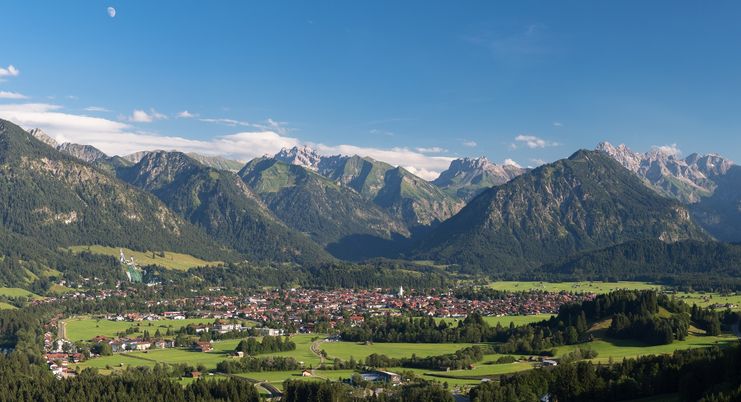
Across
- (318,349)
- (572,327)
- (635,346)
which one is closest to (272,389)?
(318,349)

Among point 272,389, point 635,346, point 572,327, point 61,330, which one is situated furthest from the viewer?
point 61,330

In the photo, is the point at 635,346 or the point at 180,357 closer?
the point at 635,346

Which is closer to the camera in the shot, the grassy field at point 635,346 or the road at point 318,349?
the grassy field at point 635,346

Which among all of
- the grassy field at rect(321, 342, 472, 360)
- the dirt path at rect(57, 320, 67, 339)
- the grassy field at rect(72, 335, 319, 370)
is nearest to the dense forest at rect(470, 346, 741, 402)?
the grassy field at rect(321, 342, 472, 360)

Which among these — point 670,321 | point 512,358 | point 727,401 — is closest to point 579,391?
point 727,401

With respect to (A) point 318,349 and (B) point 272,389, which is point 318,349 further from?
(B) point 272,389

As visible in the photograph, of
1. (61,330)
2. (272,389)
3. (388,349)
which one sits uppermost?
(388,349)

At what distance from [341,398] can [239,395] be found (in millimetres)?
14527

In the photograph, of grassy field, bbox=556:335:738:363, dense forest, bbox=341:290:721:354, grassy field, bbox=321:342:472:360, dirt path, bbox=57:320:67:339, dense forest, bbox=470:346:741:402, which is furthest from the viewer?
dirt path, bbox=57:320:67:339

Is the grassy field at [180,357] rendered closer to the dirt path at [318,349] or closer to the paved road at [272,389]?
the dirt path at [318,349]

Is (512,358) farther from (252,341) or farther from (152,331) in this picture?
(152,331)

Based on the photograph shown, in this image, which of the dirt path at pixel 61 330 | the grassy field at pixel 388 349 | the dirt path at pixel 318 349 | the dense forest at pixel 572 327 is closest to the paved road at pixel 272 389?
the dirt path at pixel 318 349

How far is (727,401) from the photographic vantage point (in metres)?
74.0

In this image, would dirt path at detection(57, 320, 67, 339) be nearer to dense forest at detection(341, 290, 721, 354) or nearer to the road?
the road
